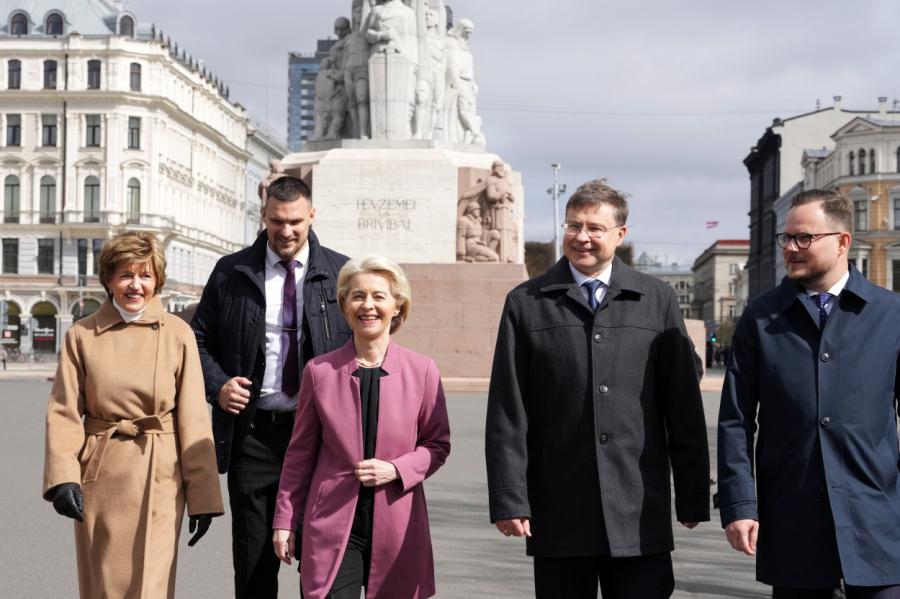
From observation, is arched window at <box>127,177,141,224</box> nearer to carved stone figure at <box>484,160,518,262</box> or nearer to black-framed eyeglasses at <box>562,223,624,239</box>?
carved stone figure at <box>484,160,518,262</box>

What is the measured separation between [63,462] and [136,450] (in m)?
0.27

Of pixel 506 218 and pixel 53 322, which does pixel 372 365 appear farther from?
pixel 53 322

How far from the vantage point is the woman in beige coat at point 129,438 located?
4746mm

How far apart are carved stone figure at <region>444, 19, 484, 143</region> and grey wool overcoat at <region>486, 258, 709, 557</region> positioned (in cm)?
1914

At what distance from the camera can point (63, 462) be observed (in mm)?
4648

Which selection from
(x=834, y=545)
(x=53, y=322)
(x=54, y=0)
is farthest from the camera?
(x=54, y=0)

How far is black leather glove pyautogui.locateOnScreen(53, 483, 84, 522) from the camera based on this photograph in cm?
459

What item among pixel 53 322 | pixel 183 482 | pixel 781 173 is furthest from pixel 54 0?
pixel 183 482

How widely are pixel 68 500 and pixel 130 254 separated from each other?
0.94m

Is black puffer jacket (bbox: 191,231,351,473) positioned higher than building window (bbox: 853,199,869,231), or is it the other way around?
building window (bbox: 853,199,869,231)

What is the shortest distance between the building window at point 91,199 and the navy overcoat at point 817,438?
218 ft

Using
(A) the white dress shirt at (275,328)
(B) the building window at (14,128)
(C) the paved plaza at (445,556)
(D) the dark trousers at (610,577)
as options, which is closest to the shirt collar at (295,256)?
(A) the white dress shirt at (275,328)

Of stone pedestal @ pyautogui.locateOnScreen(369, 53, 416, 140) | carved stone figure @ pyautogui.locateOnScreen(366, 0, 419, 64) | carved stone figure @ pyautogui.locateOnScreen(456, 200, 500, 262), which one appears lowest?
carved stone figure @ pyautogui.locateOnScreen(456, 200, 500, 262)

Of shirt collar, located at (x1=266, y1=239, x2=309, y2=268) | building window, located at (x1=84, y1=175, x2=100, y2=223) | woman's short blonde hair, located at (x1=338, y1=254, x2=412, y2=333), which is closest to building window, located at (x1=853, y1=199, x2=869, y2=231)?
building window, located at (x1=84, y1=175, x2=100, y2=223)
